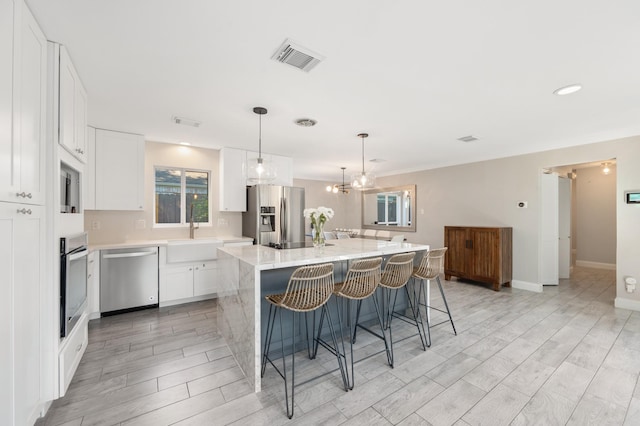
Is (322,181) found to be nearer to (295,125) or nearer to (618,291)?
(295,125)

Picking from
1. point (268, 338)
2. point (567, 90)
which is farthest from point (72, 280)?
point (567, 90)

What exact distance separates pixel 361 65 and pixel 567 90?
2.05m

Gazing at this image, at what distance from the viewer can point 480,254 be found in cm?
495

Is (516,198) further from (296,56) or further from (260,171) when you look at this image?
(296,56)

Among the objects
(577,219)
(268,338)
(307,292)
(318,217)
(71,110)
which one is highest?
(71,110)

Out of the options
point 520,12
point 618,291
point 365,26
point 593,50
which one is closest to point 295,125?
point 365,26

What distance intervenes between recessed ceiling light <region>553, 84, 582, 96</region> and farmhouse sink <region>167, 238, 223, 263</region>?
168 inches

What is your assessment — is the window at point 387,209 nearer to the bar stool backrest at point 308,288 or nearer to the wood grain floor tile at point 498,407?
the wood grain floor tile at point 498,407

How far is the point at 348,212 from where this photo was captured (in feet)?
30.2

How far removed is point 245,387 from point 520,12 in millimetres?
3135

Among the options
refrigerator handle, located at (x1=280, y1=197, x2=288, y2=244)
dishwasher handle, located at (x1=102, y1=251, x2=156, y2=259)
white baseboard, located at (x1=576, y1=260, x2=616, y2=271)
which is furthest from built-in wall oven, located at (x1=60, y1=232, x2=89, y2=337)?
white baseboard, located at (x1=576, y1=260, x2=616, y2=271)

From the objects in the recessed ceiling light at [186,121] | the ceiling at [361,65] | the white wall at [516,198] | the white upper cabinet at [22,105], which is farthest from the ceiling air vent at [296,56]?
the white wall at [516,198]

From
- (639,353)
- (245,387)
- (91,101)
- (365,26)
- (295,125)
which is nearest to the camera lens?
(365,26)

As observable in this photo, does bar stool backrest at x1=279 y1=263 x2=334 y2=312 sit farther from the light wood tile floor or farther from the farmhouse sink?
the farmhouse sink
